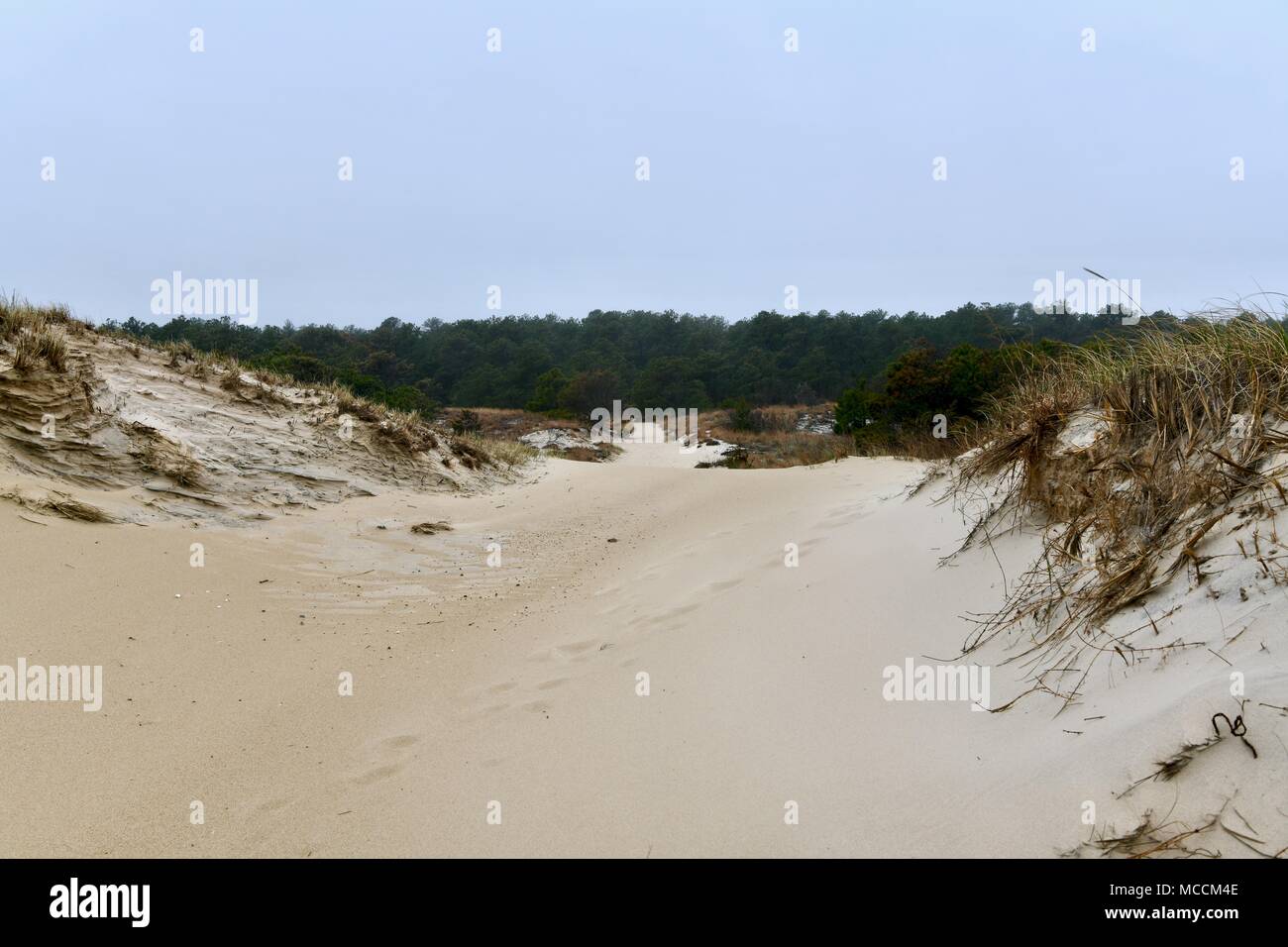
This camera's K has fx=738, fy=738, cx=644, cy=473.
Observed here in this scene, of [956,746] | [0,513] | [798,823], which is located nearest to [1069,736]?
[956,746]

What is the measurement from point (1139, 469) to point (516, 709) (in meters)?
3.12

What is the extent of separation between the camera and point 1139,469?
3.38 m

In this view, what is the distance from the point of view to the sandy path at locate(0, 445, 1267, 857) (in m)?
2.32

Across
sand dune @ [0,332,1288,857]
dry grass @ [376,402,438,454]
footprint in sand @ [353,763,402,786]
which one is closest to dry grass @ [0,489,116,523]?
sand dune @ [0,332,1288,857]

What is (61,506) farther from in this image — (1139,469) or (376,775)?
(1139,469)

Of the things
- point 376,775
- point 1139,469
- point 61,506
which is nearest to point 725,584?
point 1139,469

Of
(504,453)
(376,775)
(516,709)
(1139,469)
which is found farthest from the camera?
(504,453)

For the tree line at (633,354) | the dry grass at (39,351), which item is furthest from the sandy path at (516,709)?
the tree line at (633,354)

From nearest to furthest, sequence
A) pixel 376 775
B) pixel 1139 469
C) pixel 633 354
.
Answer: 1. pixel 376 775
2. pixel 1139 469
3. pixel 633 354

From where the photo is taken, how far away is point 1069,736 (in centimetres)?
218

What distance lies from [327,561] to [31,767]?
347cm

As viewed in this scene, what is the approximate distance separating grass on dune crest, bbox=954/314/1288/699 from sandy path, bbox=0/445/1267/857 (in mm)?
367

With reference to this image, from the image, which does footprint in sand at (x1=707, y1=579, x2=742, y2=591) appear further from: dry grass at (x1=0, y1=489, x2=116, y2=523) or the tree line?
the tree line
